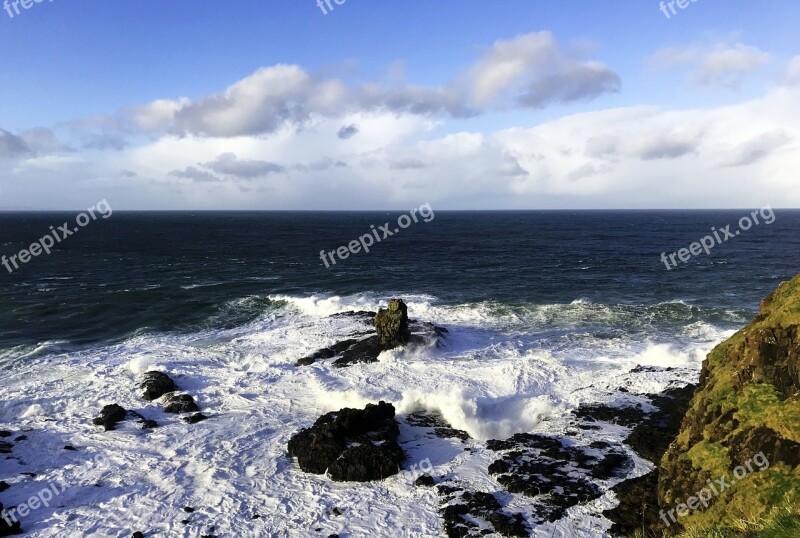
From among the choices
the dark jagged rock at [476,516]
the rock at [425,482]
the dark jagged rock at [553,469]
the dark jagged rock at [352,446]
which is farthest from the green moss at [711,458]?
the dark jagged rock at [352,446]

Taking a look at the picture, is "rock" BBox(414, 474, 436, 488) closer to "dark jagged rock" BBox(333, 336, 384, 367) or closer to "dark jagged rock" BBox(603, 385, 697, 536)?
"dark jagged rock" BBox(603, 385, 697, 536)

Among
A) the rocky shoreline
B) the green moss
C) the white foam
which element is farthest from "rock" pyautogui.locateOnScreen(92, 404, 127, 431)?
the green moss

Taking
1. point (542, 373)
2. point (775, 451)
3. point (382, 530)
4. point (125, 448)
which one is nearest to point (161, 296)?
point (125, 448)

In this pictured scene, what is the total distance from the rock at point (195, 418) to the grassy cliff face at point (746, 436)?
60.9 feet

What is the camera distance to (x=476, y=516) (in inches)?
603

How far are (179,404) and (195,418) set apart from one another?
186cm

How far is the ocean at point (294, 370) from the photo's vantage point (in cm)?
1623

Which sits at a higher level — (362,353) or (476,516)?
(362,353)

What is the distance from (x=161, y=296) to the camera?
167 ft

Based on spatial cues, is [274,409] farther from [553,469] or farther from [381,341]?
[553,469]

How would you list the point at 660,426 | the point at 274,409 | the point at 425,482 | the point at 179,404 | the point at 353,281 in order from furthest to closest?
the point at 353,281 < the point at 179,404 < the point at 274,409 < the point at 660,426 < the point at 425,482

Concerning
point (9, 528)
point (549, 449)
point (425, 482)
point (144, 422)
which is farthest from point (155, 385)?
point (549, 449)

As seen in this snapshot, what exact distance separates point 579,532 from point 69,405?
76.1 feet

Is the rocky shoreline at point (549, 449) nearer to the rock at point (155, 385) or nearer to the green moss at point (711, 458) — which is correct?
the rock at point (155, 385)
